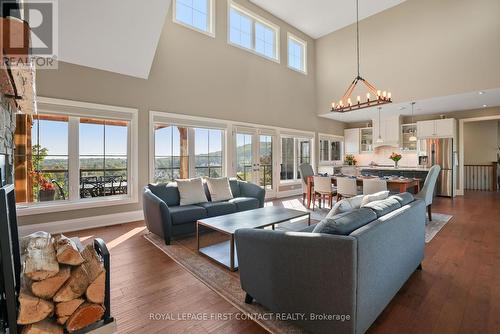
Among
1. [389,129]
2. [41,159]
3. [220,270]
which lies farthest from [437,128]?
[41,159]

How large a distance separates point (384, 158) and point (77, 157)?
28.8 ft

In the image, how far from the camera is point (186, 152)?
540 cm

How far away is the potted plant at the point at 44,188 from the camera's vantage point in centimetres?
384

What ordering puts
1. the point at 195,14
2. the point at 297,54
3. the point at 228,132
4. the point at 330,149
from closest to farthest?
the point at 195,14, the point at 228,132, the point at 297,54, the point at 330,149

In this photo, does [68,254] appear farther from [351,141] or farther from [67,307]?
[351,141]

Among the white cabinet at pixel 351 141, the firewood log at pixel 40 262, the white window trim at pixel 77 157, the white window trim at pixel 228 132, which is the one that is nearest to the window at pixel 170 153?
the white window trim at pixel 228 132

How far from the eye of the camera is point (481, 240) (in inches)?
135

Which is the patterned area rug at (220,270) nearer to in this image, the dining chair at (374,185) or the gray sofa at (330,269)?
the gray sofa at (330,269)

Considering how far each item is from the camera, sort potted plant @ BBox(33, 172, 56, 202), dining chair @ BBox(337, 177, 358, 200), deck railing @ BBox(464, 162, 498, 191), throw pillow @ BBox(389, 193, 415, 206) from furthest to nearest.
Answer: deck railing @ BBox(464, 162, 498, 191)
dining chair @ BBox(337, 177, 358, 200)
potted plant @ BBox(33, 172, 56, 202)
throw pillow @ BBox(389, 193, 415, 206)

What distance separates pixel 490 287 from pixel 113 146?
5.36 meters

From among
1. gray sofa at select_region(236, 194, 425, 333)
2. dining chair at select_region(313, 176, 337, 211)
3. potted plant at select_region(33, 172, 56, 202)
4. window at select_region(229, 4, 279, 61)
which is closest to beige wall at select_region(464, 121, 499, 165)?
dining chair at select_region(313, 176, 337, 211)

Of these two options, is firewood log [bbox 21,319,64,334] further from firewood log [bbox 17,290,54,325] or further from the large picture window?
the large picture window

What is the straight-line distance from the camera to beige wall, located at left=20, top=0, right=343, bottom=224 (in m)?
4.09

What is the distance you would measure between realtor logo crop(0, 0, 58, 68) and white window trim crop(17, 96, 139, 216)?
62cm
